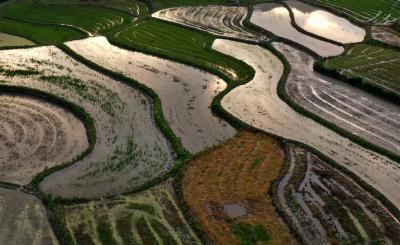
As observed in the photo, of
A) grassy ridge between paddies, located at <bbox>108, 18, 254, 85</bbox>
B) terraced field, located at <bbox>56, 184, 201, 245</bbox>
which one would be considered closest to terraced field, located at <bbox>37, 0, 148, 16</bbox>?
grassy ridge between paddies, located at <bbox>108, 18, 254, 85</bbox>

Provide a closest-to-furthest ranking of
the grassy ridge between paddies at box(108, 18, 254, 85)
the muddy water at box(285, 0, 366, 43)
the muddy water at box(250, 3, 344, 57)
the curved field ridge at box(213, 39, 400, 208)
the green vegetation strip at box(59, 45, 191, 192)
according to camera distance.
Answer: the green vegetation strip at box(59, 45, 191, 192) < the curved field ridge at box(213, 39, 400, 208) < the grassy ridge between paddies at box(108, 18, 254, 85) < the muddy water at box(250, 3, 344, 57) < the muddy water at box(285, 0, 366, 43)

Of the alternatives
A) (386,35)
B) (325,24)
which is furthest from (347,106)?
(325,24)

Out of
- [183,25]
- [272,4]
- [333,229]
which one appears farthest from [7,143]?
[272,4]

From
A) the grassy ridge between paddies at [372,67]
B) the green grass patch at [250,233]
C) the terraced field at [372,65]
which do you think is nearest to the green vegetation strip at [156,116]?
the green grass patch at [250,233]

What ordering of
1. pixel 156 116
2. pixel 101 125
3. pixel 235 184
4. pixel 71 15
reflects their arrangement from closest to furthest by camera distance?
pixel 235 184, pixel 101 125, pixel 156 116, pixel 71 15

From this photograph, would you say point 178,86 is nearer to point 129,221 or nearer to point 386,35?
point 129,221

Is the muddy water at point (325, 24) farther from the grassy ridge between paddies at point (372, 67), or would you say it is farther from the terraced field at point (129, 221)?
the terraced field at point (129, 221)

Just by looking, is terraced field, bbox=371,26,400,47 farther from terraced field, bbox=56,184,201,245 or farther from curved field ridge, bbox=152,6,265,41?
terraced field, bbox=56,184,201,245
